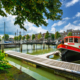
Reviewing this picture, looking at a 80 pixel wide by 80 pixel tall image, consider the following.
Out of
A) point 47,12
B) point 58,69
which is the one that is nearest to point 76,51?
point 58,69

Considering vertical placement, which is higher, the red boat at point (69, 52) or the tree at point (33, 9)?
the tree at point (33, 9)

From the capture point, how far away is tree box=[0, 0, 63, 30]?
8.12 ft

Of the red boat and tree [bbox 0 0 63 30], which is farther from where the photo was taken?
the red boat

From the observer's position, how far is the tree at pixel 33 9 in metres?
2.47

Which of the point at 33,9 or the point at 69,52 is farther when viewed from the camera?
the point at 69,52

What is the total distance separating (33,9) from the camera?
9.40 ft

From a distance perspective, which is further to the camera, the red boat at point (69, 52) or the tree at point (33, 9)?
the red boat at point (69, 52)

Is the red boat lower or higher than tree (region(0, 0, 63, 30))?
lower

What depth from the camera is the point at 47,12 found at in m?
3.05

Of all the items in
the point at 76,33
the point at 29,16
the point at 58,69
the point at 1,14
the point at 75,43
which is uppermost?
the point at 76,33

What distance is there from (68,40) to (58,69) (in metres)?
6.53

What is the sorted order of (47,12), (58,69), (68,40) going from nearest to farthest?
(47,12) < (58,69) < (68,40)

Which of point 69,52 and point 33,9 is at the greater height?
point 33,9

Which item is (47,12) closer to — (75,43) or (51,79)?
(51,79)
